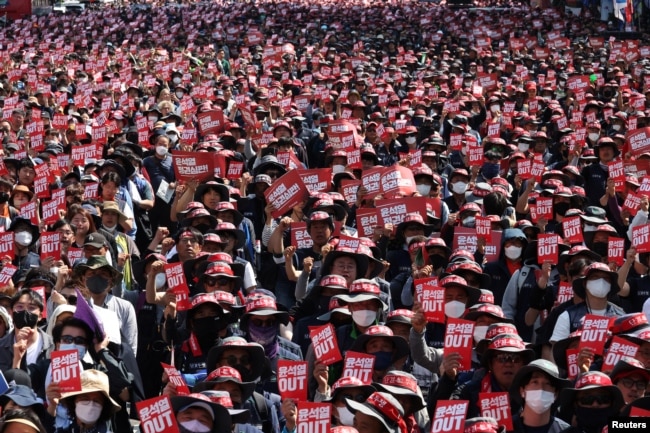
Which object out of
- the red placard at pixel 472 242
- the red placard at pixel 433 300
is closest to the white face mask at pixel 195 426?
the red placard at pixel 433 300

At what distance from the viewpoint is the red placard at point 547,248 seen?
1090 cm

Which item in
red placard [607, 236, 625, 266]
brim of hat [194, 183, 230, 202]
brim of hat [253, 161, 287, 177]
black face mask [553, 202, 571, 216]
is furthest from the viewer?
brim of hat [253, 161, 287, 177]

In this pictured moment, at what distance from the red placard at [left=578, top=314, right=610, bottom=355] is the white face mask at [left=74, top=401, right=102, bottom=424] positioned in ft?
9.68

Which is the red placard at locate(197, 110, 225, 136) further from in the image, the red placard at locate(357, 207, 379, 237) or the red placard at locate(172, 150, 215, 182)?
the red placard at locate(357, 207, 379, 237)

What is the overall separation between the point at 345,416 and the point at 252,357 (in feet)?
3.83

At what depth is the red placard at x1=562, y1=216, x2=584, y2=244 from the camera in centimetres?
1171

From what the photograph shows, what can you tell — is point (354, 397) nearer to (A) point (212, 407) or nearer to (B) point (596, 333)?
(A) point (212, 407)

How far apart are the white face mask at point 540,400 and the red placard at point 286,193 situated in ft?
17.9

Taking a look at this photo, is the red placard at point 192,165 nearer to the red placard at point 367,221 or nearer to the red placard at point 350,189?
the red placard at point 350,189

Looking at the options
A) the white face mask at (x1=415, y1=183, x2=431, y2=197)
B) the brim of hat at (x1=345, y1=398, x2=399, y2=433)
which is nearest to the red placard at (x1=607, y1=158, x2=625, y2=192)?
the white face mask at (x1=415, y1=183, x2=431, y2=197)

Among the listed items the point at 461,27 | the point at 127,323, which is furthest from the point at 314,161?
the point at 461,27

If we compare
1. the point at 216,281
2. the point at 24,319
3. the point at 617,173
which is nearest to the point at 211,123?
the point at 617,173

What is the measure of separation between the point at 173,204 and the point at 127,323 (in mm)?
4466

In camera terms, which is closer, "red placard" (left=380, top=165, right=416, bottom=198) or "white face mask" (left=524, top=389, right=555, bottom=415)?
"white face mask" (left=524, top=389, right=555, bottom=415)
